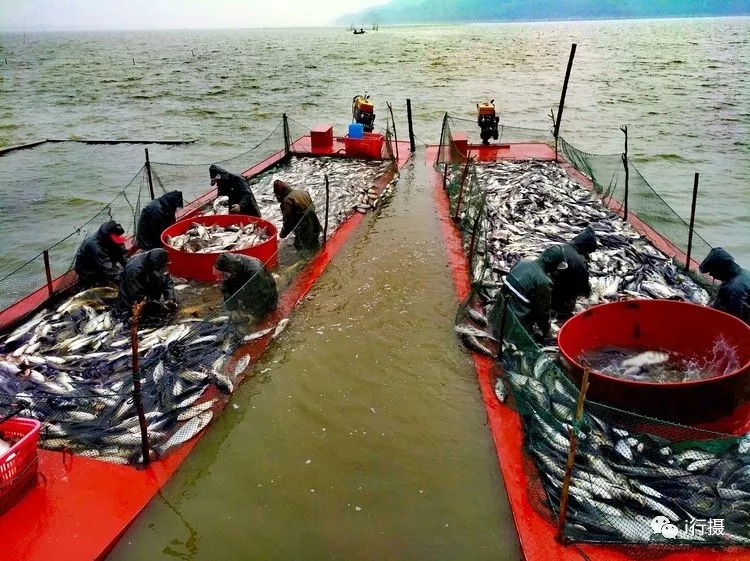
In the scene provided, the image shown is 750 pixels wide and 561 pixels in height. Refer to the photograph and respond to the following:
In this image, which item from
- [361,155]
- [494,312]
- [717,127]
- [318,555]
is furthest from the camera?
[717,127]

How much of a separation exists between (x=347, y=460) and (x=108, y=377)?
3.28 metres

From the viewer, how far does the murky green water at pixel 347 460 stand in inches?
193

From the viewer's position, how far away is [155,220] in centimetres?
1051

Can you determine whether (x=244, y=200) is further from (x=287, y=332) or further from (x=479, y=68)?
(x=479, y=68)

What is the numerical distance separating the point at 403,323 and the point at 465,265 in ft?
8.24

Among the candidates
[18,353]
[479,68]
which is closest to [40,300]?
[18,353]

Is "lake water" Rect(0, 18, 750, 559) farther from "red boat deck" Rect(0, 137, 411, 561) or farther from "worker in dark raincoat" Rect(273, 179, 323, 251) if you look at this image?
"worker in dark raincoat" Rect(273, 179, 323, 251)

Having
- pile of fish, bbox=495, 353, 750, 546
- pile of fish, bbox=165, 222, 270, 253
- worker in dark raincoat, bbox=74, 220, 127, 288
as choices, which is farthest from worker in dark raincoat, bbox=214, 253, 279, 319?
pile of fish, bbox=495, 353, 750, 546

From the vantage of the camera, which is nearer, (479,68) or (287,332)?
(287,332)

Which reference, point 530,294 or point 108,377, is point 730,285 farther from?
point 108,377

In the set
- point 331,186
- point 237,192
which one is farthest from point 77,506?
point 331,186

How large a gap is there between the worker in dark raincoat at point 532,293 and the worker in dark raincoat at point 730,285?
205 centimetres

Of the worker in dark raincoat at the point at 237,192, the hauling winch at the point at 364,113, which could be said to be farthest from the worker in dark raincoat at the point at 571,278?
the hauling winch at the point at 364,113

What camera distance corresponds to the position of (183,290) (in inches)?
373
